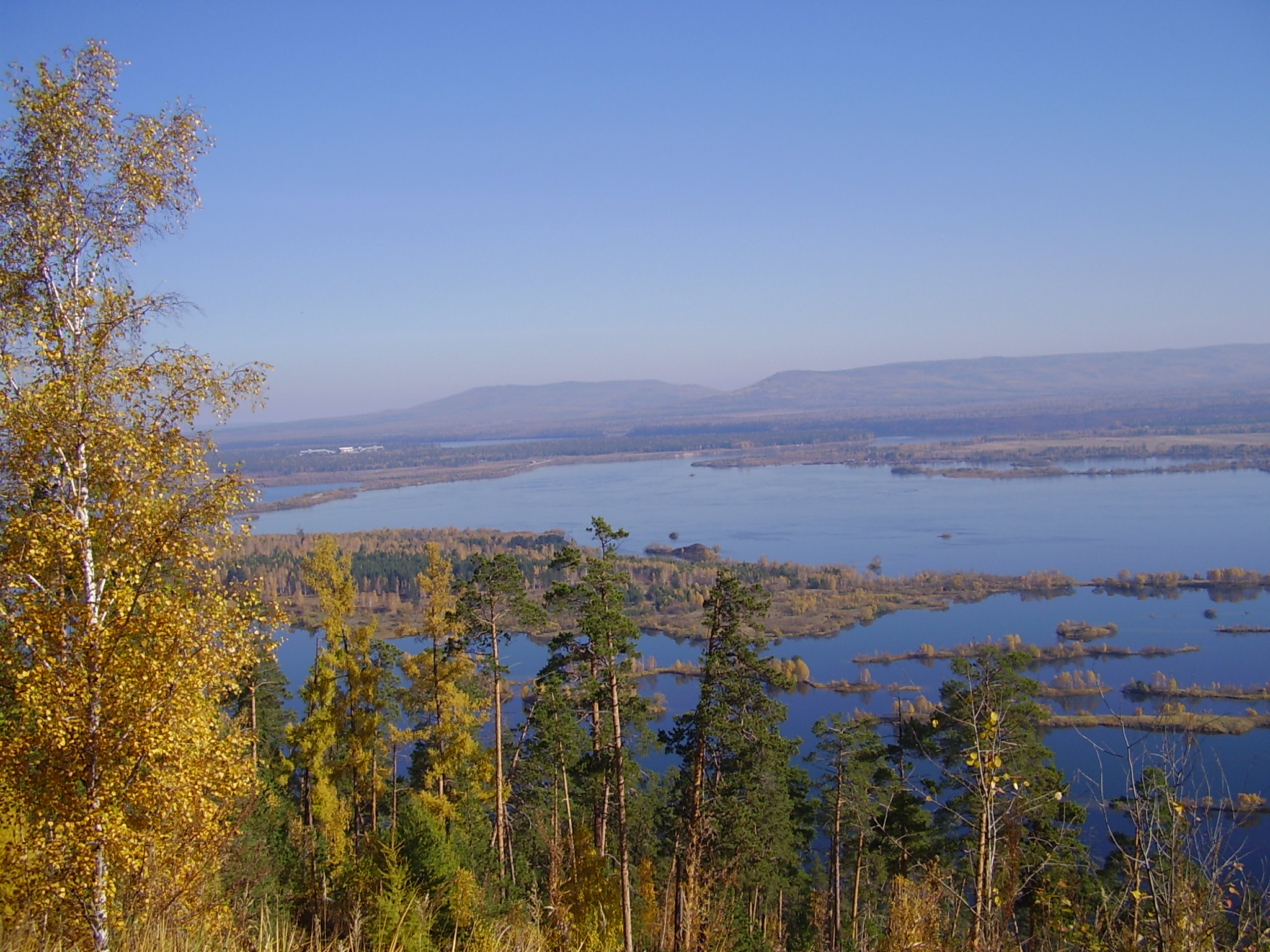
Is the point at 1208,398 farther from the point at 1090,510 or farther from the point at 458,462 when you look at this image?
the point at 458,462

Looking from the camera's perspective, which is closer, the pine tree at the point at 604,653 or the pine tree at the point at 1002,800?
the pine tree at the point at 1002,800

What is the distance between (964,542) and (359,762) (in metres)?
37.0

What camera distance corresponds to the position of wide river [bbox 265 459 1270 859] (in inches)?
738

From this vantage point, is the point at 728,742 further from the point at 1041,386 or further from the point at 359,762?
the point at 1041,386

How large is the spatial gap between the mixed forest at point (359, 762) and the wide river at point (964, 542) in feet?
3.19

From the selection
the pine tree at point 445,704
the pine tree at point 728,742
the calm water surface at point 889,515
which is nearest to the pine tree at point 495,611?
the pine tree at point 445,704

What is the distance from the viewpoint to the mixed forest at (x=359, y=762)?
123 inches

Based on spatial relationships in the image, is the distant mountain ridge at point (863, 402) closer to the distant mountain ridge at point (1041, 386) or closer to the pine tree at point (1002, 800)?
the distant mountain ridge at point (1041, 386)

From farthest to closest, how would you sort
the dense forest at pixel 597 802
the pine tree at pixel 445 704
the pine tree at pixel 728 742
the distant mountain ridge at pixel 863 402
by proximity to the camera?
1. the distant mountain ridge at pixel 863 402
2. the pine tree at pixel 445 704
3. the pine tree at pixel 728 742
4. the dense forest at pixel 597 802

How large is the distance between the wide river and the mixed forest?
0.97 metres

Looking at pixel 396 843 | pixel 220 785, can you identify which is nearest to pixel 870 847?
pixel 396 843

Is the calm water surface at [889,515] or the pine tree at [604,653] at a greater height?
the pine tree at [604,653]

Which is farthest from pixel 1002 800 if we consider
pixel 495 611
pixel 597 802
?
pixel 597 802

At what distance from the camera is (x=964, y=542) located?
40812 millimetres
